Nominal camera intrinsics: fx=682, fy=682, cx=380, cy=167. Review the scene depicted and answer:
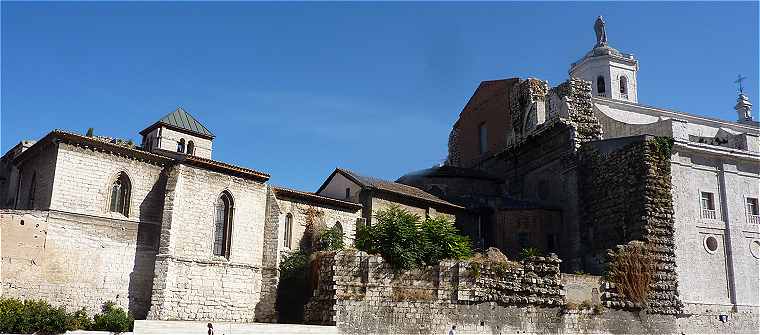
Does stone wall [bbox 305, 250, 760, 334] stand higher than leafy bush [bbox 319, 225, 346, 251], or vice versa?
leafy bush [bbox 319, 225, 346, 251]

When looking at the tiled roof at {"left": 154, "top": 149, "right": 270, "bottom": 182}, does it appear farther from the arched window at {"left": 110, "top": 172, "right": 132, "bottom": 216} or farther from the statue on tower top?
the statue on tower top

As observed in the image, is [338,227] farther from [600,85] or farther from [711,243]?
[600,85]

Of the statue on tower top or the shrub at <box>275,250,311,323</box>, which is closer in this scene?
the shrub at <box>275,250,311,323</box>

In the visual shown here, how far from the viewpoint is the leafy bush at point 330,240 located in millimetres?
30250

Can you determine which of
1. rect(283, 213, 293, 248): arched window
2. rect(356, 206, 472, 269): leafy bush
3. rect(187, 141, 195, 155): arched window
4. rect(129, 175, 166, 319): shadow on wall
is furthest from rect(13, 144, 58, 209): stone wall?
rect(356, 206, 472, 269): leafy bush

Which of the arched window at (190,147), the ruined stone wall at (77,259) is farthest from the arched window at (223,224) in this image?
the arched window at (190,147)

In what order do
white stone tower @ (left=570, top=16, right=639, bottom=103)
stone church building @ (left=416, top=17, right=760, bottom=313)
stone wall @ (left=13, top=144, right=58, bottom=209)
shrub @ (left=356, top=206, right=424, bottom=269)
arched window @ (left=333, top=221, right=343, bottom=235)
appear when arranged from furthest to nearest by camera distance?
white stone tower @ (left=570, top=16, right=639, bottom=103)
stone church building @ (left=416, top=17, right=760, bottom=313)
arched window @ (left=333, top=221, right=343, bottom=235)
shrub @ (left=356, top=206, right=424, bottom=269)
stone wall @ (left=13, top=144, right=58, bottom=209)

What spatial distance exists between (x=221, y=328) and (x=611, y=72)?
35.2 metres

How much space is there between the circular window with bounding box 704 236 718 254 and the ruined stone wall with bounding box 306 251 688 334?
5.36 meters

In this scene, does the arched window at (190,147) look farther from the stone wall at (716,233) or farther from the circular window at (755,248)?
the circular window at (755,248)

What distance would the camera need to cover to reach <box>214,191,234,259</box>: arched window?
92.5 ft

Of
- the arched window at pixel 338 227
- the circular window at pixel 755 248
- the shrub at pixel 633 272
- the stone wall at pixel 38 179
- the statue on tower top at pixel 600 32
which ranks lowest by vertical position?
the shrub at pixel 633 272

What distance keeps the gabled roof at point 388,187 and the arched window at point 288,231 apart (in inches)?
166

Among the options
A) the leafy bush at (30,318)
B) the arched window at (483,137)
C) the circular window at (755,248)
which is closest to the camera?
the leafy bush at (30,318)
